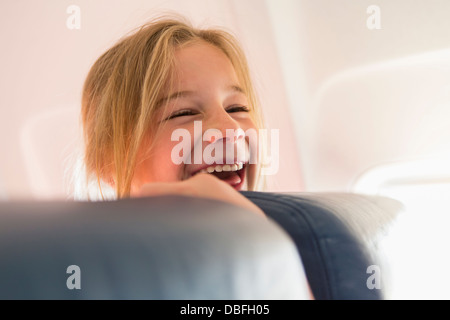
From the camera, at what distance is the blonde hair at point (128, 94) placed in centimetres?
61

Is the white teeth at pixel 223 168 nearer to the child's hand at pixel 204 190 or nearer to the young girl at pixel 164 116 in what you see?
the young girl at pixel 164 116

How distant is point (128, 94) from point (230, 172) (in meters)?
0.17

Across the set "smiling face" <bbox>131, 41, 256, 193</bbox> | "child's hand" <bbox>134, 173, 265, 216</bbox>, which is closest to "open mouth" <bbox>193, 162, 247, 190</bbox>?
"smiling face" <bbox>131, 41, 256, 193</bbox>

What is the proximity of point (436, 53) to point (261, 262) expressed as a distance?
1.21 metres

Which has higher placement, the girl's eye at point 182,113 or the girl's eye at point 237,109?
the girl's eye at point 237,109

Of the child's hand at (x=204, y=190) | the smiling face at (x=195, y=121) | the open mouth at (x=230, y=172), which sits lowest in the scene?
the child's hand at (x=204, y=190)

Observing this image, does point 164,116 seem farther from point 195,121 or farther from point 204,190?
point 204,190

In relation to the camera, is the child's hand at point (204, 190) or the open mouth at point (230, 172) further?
the open mouth at point (230, 172)

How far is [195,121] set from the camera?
595 mm

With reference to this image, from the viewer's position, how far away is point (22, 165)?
1330 mm

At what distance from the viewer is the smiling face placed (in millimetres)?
585

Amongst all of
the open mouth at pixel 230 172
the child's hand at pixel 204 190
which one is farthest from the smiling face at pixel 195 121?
the child's hand at pixel 204 190

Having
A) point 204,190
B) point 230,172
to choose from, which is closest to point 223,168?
point 230,172

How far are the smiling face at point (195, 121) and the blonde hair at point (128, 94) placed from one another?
2cm
